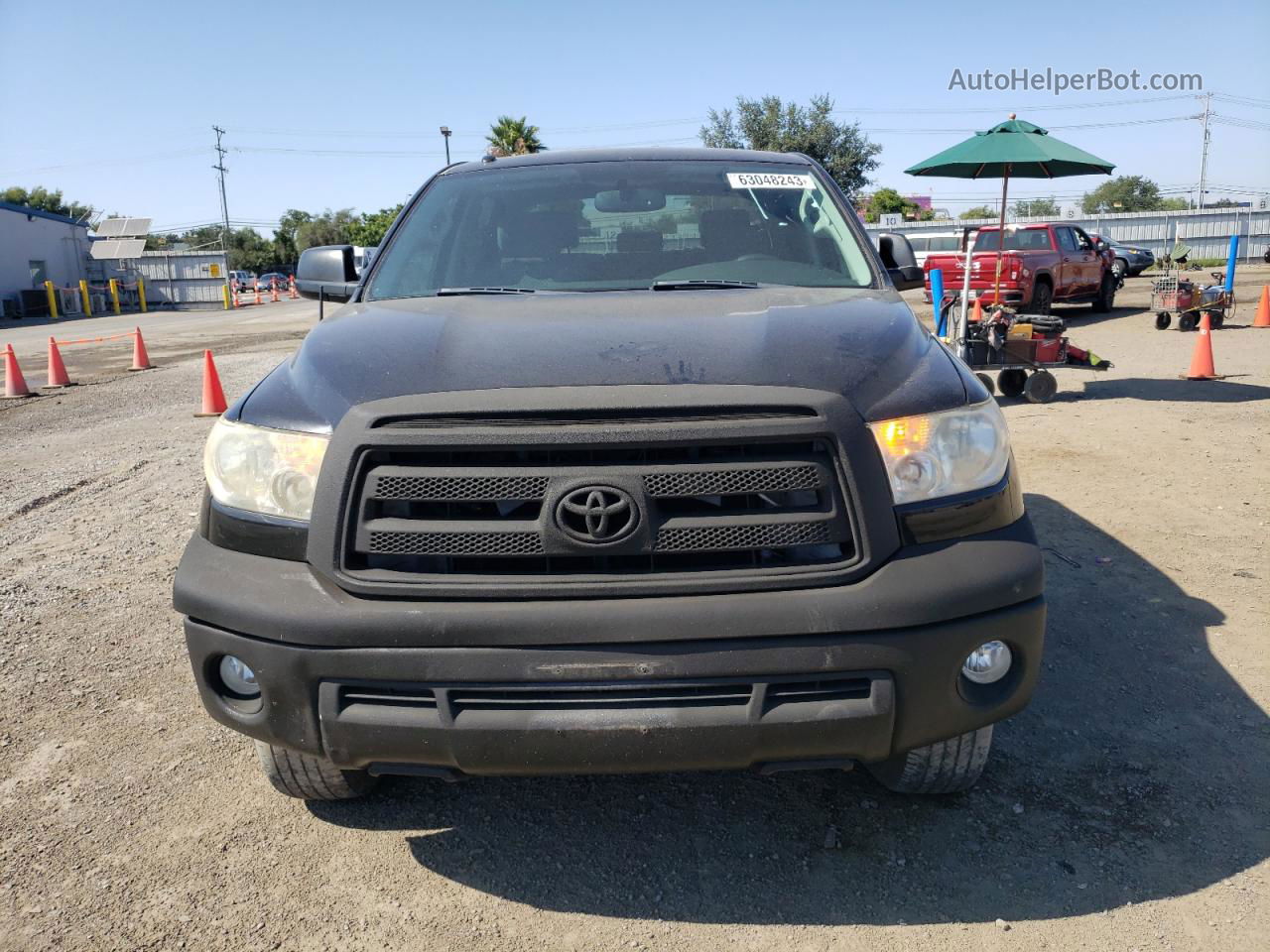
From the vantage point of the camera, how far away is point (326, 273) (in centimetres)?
379

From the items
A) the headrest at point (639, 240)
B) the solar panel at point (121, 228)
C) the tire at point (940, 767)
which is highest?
the solar panel at point (121, 228)

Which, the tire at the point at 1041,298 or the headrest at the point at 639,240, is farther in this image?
the tire at the point at 1041,298

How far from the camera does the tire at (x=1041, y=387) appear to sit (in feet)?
31.3

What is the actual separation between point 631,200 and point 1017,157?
29.3ft

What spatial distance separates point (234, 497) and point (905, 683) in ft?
5.27

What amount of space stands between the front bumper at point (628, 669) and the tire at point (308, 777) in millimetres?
426

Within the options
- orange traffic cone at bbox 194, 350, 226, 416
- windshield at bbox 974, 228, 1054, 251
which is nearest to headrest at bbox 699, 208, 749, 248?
orange traffic cone at bbox 194, 350, 226, 416

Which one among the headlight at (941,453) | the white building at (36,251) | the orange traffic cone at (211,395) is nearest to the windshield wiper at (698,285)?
the headlight at (941,453)

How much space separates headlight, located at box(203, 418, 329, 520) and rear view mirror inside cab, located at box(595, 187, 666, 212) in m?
1.68

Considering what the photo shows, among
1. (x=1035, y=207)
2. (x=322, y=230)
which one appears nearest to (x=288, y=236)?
(x=322, y=230)

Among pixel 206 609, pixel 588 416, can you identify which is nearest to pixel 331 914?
pixel 206 609

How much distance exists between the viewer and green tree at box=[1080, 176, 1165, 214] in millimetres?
78062

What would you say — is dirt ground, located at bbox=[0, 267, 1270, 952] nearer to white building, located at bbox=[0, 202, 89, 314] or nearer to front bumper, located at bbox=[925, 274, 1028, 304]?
front bumper, located at bbox=[925, 274, 1028, 304]

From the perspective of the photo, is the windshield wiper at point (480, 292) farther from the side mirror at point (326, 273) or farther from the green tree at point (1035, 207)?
the green tree at point (1035, 207)
